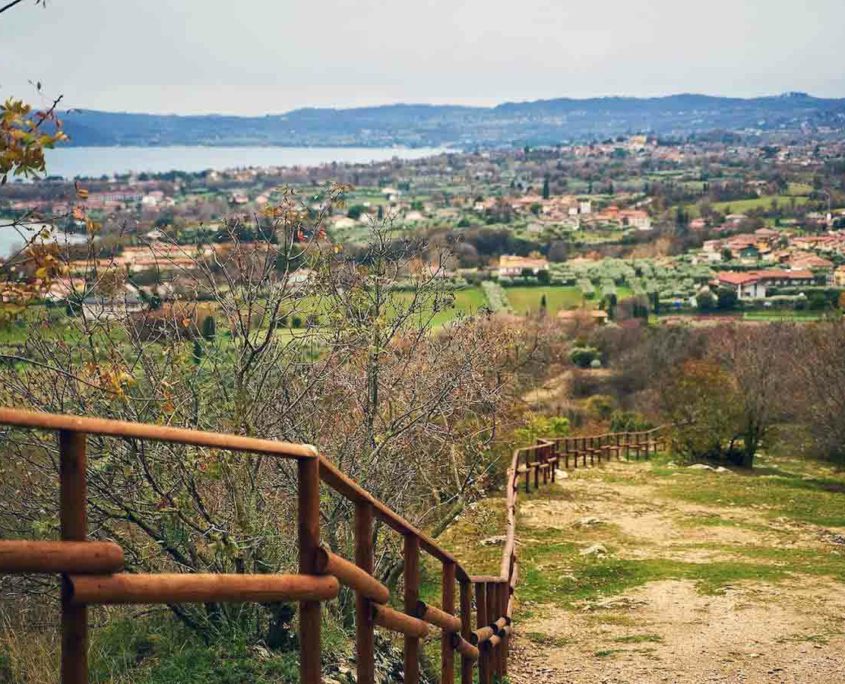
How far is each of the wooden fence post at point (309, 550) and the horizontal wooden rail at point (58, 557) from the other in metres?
0.68

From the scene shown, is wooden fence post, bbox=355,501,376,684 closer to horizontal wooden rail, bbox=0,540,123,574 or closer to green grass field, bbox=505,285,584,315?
horizontal wooden rail, bbox=0,540,123,574

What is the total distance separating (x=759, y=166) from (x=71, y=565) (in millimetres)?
184402

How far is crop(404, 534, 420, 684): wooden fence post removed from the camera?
4.48m

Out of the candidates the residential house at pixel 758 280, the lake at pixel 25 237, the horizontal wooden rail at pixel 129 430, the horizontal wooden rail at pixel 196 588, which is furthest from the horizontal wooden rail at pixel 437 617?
the residential house at pixel 758 280

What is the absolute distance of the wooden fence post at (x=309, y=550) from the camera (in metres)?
3.09

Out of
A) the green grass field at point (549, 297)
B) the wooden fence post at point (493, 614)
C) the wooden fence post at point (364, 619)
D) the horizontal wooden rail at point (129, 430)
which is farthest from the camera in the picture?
the green grass field at point (549, 297)

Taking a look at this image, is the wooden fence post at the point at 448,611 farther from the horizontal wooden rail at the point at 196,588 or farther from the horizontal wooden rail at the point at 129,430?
the horizontal wooden rail at the point at 129,430


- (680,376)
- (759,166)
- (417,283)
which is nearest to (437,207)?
(759,166)

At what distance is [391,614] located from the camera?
397 cm

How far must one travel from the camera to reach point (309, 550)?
3.13 meters

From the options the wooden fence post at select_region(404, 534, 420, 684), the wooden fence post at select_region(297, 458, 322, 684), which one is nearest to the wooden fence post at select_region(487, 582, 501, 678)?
the wooden fence post at select_region(404, 534, 420, 684)

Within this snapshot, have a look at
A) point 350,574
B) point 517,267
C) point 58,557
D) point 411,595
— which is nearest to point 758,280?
point 517,267

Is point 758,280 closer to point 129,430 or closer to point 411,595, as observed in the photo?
point 411,595

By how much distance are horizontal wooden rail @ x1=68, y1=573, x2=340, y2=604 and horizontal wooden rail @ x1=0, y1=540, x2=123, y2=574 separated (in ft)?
0.11
